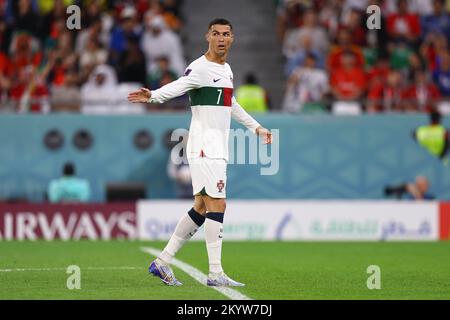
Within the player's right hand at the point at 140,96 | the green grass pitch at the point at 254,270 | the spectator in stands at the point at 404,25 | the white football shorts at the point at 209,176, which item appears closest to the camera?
the green grass pitch at the point at 254,270

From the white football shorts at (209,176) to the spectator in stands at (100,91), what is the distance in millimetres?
11785

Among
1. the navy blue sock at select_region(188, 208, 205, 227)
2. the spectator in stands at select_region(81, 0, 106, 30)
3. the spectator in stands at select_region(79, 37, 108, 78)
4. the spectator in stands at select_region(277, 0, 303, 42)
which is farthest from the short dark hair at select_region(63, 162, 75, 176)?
the navy blue sock at select_region(188, 208, 205, 227)

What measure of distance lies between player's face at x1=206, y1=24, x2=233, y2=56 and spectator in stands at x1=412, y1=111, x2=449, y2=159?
1246cm

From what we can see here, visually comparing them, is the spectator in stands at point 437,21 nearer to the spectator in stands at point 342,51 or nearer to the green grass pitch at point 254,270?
the spectator in stands at point 342,51

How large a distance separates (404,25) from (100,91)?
21.8 ft

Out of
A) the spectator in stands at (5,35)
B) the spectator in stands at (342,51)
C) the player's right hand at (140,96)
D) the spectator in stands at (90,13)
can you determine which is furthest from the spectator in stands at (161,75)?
the player's right hand at (140,96)

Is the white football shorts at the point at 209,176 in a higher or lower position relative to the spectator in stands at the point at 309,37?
lower

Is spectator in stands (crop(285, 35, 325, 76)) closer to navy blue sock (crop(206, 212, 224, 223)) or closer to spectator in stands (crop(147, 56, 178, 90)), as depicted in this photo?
spectator in stands (crop(147, 56, 178, 90))

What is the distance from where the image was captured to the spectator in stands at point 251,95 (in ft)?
78.5

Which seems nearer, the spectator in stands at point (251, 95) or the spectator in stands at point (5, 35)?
the spectator in stands at point (251, 95)

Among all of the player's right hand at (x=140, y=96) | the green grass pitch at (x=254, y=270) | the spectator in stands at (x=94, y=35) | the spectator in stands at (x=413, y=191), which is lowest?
the green grass pitch at (x=254, y=270)

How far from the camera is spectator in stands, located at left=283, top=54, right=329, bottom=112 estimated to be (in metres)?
24.4
